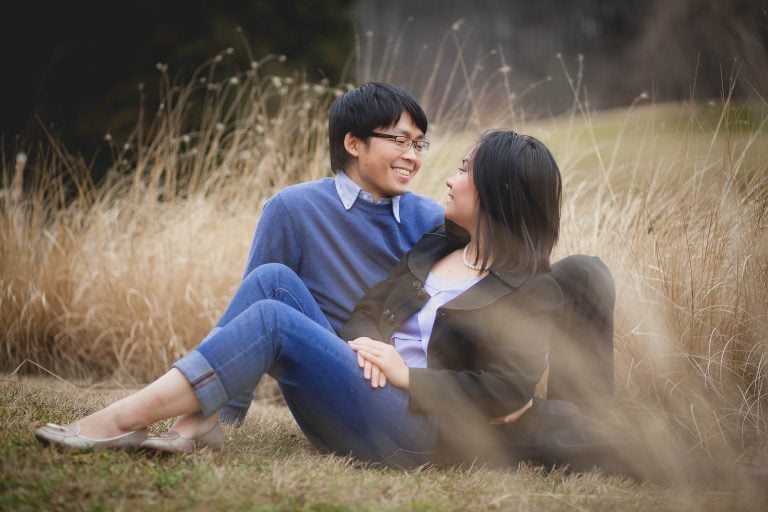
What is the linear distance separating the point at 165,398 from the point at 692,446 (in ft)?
6.13

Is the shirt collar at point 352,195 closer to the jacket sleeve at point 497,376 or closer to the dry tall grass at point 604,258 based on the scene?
the jacket sleeve at point 497,376

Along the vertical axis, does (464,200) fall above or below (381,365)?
above

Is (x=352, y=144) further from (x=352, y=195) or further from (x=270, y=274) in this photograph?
(x=270, y=274)

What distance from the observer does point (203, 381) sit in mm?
1922

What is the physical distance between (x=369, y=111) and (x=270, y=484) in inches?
56.9

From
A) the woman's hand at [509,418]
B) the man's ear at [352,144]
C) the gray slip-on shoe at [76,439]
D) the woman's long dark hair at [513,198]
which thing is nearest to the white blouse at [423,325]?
the woman's long dark hair at [513,198]

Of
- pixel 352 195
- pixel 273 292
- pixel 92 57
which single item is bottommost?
pixel 273 292

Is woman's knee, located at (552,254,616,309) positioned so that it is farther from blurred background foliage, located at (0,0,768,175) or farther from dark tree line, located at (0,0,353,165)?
dark tree line, located at (0,0,353,165)

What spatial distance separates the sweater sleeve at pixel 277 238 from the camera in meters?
2.69

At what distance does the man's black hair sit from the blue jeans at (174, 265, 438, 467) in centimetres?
91

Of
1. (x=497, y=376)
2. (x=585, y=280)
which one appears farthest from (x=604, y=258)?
(x=497, y=376)

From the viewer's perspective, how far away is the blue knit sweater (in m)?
2.68

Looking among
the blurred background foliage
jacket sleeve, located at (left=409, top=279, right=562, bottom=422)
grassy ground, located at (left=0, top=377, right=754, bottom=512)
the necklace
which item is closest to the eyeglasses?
the necklace

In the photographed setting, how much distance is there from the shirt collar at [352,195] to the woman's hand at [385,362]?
0.76 m
